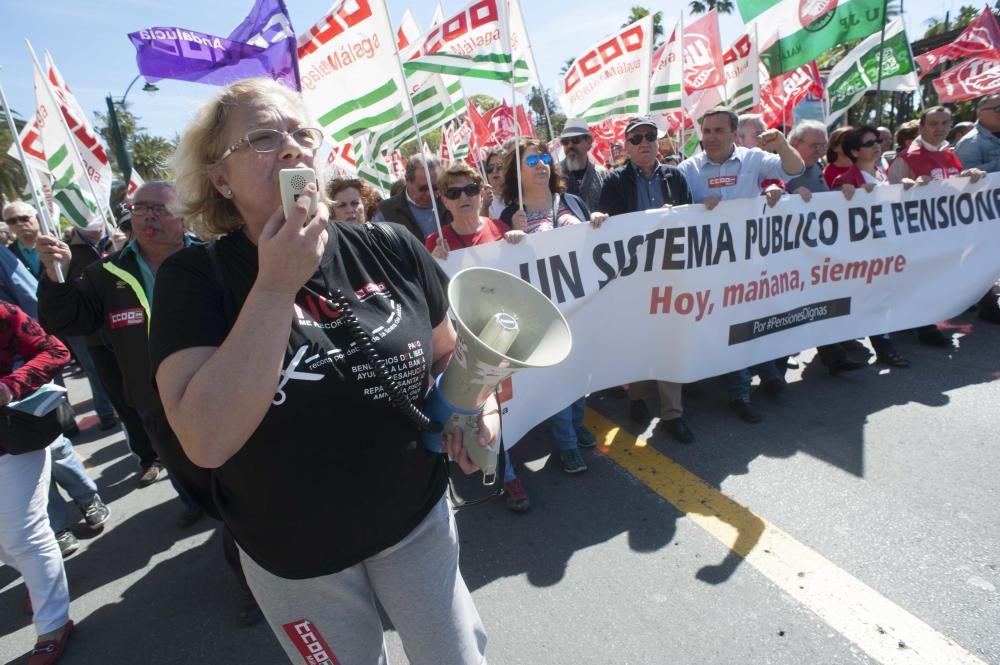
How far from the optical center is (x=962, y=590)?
2.09m

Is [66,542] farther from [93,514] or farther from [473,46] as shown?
[473,46]

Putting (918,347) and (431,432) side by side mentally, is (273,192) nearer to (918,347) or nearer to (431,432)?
(431,432)

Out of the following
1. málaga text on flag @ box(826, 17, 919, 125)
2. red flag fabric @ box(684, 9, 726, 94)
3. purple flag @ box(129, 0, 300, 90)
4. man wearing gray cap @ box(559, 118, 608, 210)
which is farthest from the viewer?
red flag fabric @ box(684, 9, 726, 94)

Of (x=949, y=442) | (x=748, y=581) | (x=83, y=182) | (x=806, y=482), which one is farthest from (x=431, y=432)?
(x=83, y=182)

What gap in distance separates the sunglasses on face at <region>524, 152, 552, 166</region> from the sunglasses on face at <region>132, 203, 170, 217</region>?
6.80ft

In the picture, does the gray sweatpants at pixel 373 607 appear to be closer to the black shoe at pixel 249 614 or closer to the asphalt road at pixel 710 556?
the asphalt road at pixel 710 556

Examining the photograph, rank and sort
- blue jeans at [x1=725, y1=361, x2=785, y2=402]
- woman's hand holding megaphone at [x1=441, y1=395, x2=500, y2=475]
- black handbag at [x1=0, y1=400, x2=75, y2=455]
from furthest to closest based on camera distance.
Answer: blue jeans at [x1=725, y1=361, x2=785, y2=402] → black handbag at [x1=0, y1=400, x2=75, y2=455] → woman's hand holding megaphone at [x1=441, y1=395, x2=500, y2=475]

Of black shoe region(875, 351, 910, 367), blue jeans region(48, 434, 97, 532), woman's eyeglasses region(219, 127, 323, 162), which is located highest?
woman's eyeglasses region(219, 127, 323, 162)

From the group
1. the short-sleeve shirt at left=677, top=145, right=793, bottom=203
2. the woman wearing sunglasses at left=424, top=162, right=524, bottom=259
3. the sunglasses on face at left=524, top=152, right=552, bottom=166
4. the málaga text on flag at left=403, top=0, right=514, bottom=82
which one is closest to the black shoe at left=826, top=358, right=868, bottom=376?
the short-sleeve shirt at left=677, top=145, right=793, bottom=203

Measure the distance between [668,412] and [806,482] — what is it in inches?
35.9

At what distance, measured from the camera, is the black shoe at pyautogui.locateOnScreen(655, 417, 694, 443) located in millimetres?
3428

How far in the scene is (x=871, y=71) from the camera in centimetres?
726

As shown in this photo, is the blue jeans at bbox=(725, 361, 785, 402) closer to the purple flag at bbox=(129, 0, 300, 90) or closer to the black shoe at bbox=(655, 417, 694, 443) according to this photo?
the black shoe at bbox=(655, 417, 694, 443)

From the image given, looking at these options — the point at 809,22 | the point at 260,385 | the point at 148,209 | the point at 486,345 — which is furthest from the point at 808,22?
the point at 260,385
